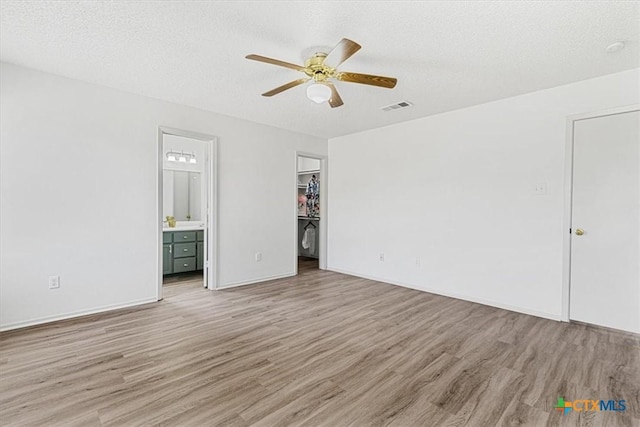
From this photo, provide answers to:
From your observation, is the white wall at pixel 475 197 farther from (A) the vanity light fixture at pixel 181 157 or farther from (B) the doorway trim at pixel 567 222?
(A) the vanity light fixture at pixel 181 157

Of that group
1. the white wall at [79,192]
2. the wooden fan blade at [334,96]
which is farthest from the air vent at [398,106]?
the white wall at [79,192]

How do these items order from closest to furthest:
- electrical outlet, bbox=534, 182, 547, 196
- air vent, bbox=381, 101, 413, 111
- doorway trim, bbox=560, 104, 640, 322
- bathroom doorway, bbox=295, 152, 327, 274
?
doorway trim, bbox=560, 104, 640, 322 → electrical outlet, bbox=534, 182, 547, 196 → air vent, bbox=381, 101, 413, 111 → bathroom doorway, bbox=295, 152, 327, 274

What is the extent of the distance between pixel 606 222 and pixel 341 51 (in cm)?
309

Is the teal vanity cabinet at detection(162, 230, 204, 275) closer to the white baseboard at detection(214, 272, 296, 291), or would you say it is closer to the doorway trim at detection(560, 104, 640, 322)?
the white baseboard at detection(214, 272, 296, 291)

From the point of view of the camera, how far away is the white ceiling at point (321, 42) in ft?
6.49

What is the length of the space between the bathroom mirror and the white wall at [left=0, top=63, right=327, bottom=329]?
1.78 m

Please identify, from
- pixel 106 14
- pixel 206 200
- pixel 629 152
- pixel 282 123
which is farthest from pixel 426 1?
pixel 206 200

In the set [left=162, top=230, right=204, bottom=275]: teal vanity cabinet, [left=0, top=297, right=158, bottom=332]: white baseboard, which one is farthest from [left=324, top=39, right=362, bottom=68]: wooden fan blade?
[left=162, top=230, right=204, bottom=275]: teal vanity cabinet

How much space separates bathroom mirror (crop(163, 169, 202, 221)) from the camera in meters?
5.47

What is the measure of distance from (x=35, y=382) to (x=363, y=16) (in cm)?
334

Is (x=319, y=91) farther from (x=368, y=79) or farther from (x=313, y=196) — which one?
(x=313, y=196)

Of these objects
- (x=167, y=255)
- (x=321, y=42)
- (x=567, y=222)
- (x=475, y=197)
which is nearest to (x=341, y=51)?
(x=321, y=42)

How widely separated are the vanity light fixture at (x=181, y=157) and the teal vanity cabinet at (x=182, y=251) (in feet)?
4.68

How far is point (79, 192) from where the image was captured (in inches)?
124
